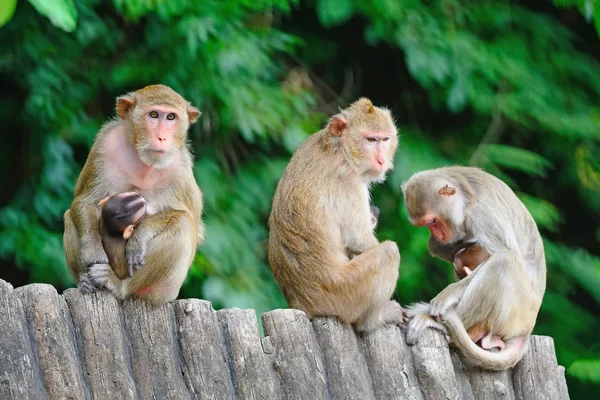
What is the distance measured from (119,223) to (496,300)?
2470 millimetres

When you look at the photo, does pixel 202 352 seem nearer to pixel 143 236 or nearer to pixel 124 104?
pixel 143 236

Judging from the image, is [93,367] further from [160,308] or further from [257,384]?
[257,384]

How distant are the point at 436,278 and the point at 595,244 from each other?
2.52 m

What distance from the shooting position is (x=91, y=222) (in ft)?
18.9

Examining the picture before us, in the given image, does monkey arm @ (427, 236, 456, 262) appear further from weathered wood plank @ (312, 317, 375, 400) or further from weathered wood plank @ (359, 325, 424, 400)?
weathered wood plank @ (312, 317, 375, 400)

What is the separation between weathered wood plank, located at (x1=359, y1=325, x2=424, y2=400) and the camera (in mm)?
5883

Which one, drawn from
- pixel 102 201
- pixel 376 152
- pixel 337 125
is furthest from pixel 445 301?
pixel 102 201

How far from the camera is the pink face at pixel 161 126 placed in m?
6.00

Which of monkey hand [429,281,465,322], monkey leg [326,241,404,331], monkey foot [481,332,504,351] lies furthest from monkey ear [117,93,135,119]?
monkey foot [481,332,504,351]

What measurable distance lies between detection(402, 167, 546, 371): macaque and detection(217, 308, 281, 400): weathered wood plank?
1.05 meters

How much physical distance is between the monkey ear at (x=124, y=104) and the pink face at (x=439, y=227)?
221 cm

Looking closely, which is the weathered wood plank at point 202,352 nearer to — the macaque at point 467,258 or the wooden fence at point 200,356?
the wooden fence at point 200,356

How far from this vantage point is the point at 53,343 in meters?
4.98

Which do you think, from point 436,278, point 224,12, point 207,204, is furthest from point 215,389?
point 436,278
